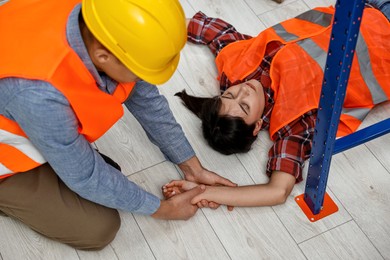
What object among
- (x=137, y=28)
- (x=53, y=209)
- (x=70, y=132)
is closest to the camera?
(x=137, y=28)

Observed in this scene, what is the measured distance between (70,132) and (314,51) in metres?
1.06

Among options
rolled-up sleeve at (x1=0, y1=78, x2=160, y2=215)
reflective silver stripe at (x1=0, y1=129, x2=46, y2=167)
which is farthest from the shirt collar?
reflective silver stripe at (x1=0, y1=129, x2=46, y2=167)

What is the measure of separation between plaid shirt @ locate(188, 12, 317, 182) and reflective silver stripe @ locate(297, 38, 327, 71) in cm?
9

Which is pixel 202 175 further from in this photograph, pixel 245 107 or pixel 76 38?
pixel 76 38

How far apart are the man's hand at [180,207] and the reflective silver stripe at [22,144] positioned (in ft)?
1.39

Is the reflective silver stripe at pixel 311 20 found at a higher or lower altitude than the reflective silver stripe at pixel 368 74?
higher

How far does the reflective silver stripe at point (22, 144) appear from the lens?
1312mm

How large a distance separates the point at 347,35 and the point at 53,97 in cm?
→ 67

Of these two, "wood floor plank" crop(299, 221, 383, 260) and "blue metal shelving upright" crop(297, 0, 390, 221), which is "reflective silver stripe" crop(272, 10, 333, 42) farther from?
"wood floor plank" crop(299, 221, 383, 260)

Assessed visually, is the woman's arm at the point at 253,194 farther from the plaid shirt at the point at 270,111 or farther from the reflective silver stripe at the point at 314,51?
the reflective silver stripe at the point at 314,51

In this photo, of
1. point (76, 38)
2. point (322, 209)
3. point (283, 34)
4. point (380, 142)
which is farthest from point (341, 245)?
point (76, 38)

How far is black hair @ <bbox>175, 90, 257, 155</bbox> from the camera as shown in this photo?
182cm

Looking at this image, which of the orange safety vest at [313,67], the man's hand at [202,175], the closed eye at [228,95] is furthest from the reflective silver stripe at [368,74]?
the man's hand at [202,175]

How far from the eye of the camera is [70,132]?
1218 millimetres
